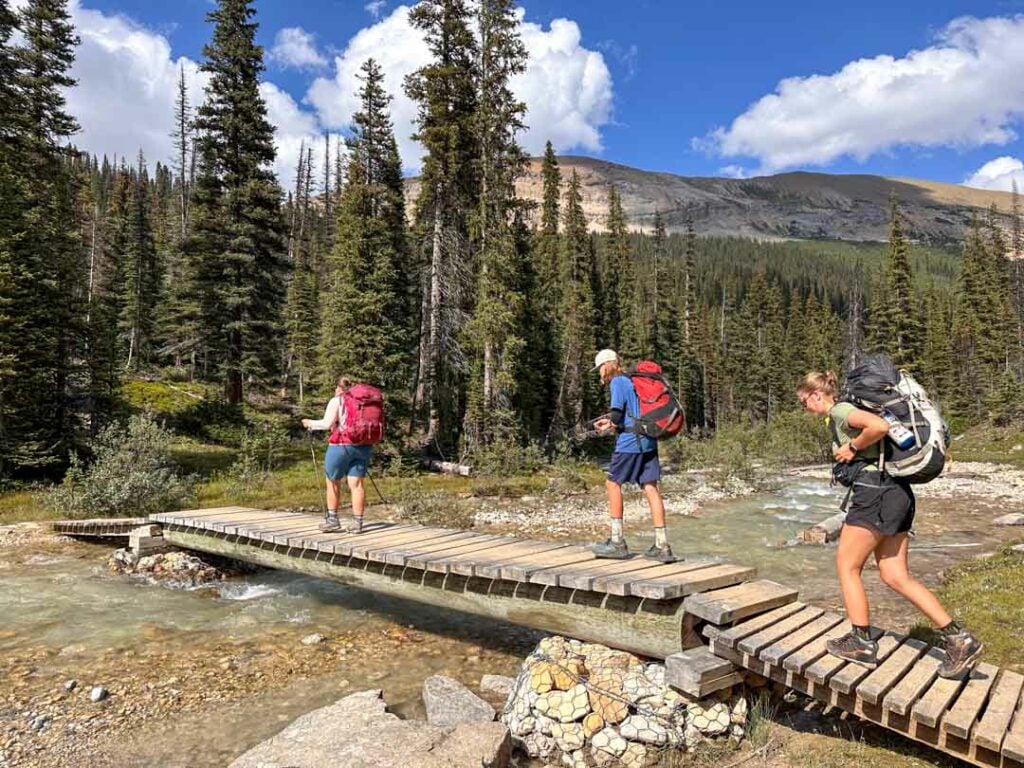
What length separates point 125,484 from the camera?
45.8 ft

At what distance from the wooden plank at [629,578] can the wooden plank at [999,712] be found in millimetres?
2452

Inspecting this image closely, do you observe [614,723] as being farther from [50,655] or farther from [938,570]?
[938,570]

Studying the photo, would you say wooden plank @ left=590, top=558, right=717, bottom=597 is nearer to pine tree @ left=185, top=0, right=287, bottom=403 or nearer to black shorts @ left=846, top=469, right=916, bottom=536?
black shorts @ left=846, top=469, right=916, bottom=536

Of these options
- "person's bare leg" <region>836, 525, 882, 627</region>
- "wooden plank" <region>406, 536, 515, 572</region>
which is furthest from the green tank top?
"wooden plank" <region>406, 536, 515, 572</region>

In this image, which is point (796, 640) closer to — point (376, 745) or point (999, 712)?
point (999, 712)

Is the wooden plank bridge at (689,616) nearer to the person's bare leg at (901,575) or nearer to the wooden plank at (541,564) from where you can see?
the wooden plank at (541,564)

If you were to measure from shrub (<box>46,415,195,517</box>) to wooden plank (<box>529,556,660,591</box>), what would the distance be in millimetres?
11804

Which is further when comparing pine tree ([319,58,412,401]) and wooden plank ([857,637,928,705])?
pine tree ([319,58,412,401])

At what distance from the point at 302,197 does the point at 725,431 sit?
65601 millimetres

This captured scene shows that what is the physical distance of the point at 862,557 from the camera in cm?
476

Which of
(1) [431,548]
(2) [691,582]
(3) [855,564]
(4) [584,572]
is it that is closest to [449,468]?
(1) [431,548]

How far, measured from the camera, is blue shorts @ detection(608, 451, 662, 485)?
21.8 ft

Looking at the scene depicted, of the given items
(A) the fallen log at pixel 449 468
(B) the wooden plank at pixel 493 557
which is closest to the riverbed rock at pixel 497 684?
(B) the wooden plank at pixel 493 557

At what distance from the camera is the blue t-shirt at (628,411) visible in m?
6.61
